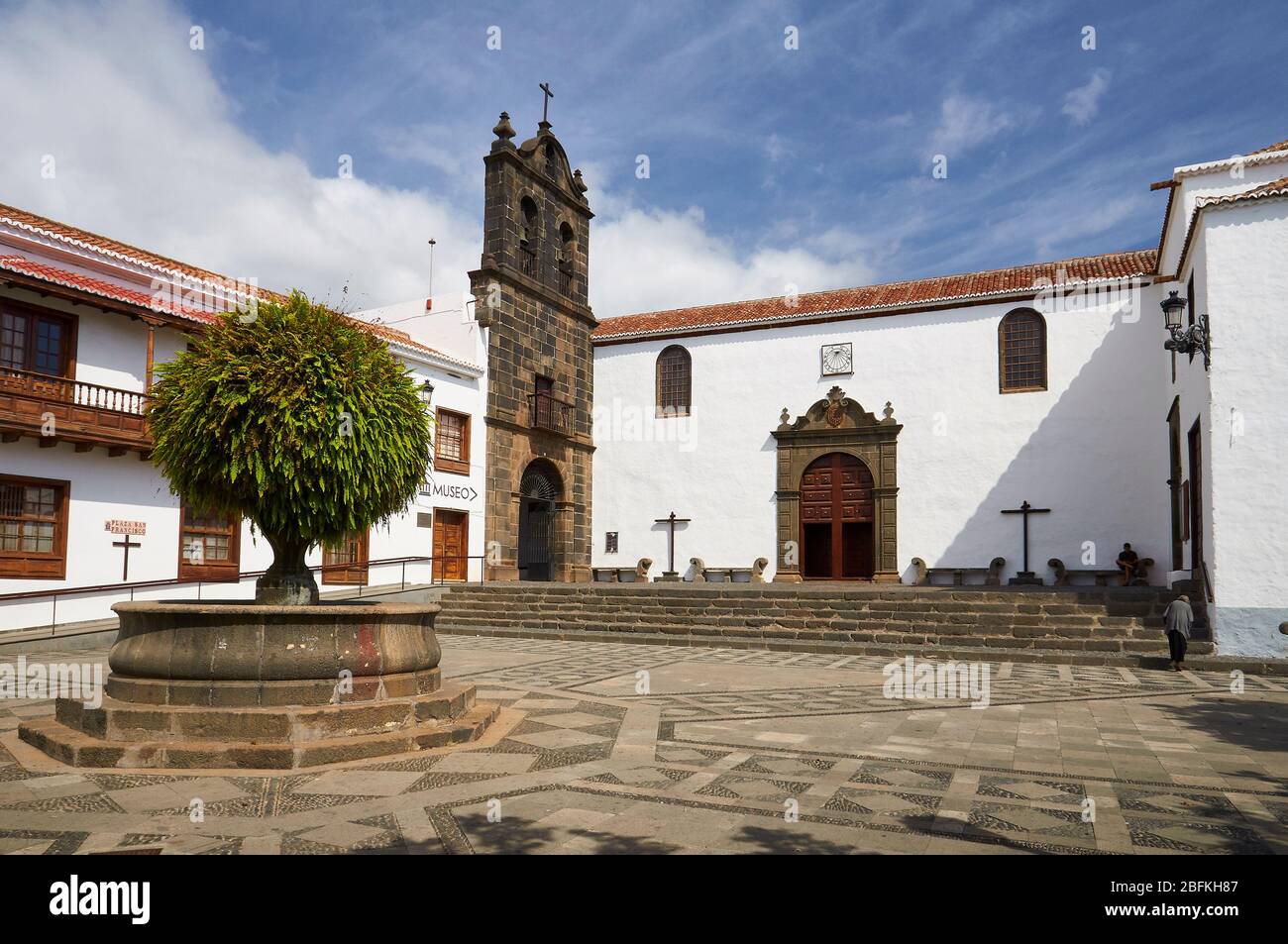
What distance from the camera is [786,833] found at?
3967 millimetres

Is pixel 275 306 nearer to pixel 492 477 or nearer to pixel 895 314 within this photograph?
pixel 492 477

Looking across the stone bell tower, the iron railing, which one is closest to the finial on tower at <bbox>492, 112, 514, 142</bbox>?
the stone bell tower

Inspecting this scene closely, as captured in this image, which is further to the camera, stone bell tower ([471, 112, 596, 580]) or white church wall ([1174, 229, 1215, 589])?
stone bell tower ([471, 112, 596, 580])

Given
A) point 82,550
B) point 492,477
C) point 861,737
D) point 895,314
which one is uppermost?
point 895,314

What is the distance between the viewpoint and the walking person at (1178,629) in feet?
34.6

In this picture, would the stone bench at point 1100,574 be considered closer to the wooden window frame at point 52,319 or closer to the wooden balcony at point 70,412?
the wooden balcony at point 70,412

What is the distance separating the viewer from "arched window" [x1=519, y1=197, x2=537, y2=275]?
68.8ft

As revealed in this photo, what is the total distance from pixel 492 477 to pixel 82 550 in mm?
8262

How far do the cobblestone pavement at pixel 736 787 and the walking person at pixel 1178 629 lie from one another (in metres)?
2.52

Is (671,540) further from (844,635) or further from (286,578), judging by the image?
(286,578)

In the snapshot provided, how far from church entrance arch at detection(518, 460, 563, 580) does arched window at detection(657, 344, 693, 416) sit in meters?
3.28

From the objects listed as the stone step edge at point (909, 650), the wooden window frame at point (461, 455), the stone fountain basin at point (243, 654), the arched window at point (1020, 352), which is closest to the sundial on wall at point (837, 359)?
the arched window at point (1020, 352)

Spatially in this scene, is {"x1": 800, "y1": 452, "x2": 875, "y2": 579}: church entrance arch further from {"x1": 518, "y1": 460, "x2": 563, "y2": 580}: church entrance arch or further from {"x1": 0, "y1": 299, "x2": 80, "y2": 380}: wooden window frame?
{"x1": 0, "y1": 299, "x2": 80, "y2": 380}: wooden window frame
